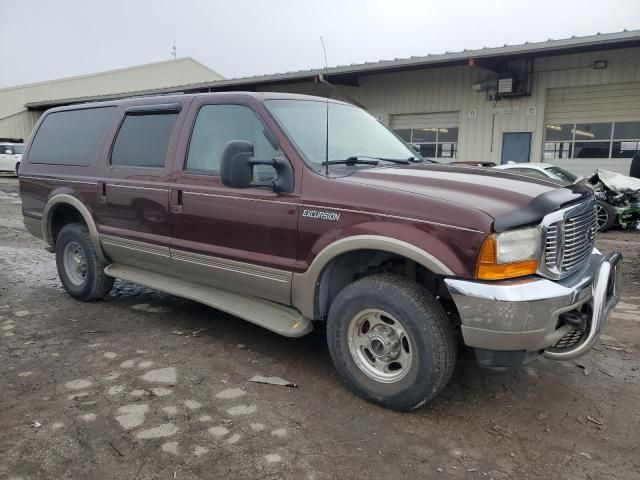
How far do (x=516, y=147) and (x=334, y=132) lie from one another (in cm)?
1216

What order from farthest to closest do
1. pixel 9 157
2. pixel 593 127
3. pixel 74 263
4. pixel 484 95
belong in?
1. pixel 9 157
2. pixel 484 95
3. pixel 593 127
4. pixel 74 263

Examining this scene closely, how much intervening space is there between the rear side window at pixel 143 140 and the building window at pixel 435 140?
11906mm

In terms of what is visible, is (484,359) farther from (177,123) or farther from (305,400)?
(177,123)

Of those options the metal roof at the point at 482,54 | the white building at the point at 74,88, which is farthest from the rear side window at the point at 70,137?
the white building at the point at 74,88

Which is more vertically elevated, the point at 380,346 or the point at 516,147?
the point at 516,147

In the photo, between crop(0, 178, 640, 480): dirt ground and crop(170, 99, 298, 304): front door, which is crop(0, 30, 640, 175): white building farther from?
crop(0, 178, 640, 480): dirt ground

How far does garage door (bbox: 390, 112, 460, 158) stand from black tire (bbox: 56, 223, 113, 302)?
482 inches

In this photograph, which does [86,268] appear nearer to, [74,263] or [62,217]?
[74,263]

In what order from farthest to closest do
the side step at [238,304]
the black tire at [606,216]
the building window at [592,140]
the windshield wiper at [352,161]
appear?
the building window at [592,140]
the black tire at [606,216]
the windshield wiper at [352,161]
the side step at [238,304]

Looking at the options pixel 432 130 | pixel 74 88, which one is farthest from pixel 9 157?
pixel 432 130

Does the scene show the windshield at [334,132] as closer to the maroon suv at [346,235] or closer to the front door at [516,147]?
the maroon suv at [346,235]

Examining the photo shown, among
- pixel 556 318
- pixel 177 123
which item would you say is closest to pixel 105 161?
pixel 177 123

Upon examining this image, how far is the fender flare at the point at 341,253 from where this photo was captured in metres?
2.92

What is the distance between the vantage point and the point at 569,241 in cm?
308
